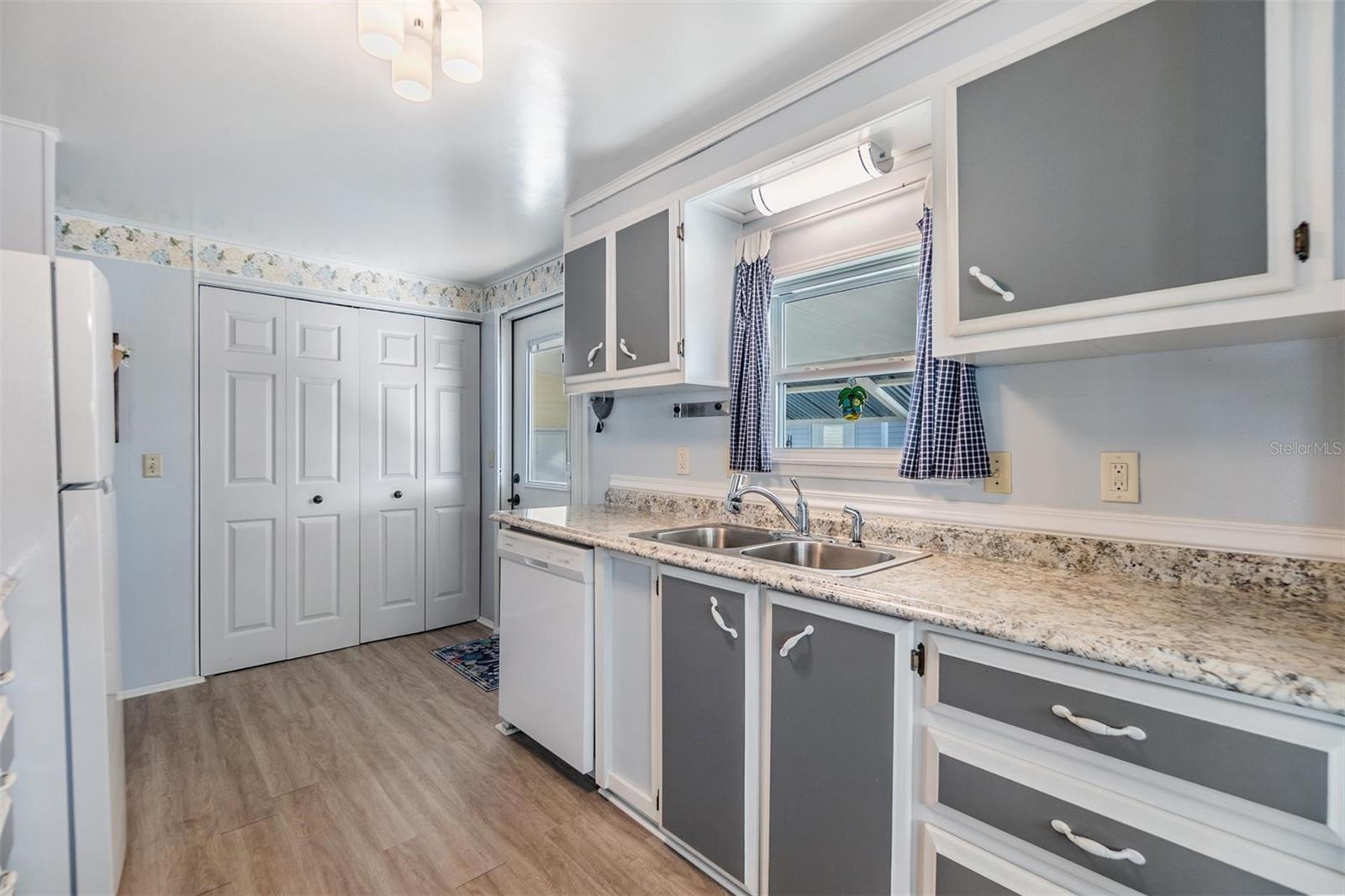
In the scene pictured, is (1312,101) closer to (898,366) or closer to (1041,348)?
(1041,348)

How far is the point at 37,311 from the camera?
1.48 m

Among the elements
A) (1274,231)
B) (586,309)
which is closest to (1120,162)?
(1274,231)

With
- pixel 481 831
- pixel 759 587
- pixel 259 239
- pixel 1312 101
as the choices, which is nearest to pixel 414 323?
pixel 259 239

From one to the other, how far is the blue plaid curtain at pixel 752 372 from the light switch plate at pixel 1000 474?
0.77 m

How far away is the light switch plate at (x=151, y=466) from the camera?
9.75ft

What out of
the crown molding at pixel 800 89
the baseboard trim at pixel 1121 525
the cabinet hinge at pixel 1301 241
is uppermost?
the crown molding at pixel 800 89

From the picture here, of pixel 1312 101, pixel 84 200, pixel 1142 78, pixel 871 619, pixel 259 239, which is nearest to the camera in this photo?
pixel 1312 101

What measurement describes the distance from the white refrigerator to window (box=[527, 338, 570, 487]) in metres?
2.18

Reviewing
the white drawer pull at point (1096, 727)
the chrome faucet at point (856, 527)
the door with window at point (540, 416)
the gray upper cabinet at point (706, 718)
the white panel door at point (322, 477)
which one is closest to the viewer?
the white drawer pull at point (1096, 727)

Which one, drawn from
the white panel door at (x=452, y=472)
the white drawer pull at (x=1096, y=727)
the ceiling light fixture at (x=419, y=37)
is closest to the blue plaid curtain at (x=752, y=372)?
the ceiling light fixture at (x=419, y=37)

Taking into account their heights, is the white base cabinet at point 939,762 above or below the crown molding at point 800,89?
below

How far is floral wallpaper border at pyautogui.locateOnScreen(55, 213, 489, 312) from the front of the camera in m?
2.89

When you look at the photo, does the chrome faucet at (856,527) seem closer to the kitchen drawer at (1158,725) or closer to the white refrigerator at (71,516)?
the kitchen drawer at (1158,725)

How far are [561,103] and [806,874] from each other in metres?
2.29
